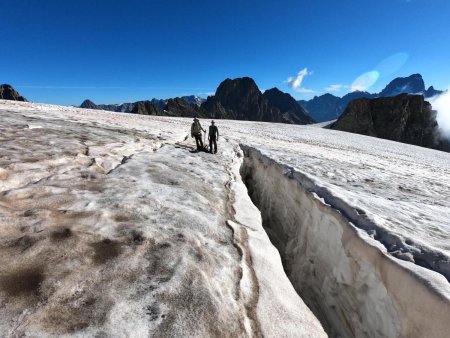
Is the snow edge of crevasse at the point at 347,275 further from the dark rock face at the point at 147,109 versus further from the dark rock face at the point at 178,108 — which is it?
the dark rock face at the point at 178,108

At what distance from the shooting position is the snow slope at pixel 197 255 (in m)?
3.16

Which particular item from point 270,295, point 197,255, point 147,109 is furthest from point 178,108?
point 270,295

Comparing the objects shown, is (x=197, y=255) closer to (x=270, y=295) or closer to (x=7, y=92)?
(x=270, y=295)

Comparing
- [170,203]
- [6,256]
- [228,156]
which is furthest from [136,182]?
[228,156]

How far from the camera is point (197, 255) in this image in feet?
14.0

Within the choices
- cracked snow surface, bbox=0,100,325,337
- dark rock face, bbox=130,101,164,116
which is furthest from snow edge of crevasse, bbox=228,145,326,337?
dark rock face, bbox=130,101,164,116

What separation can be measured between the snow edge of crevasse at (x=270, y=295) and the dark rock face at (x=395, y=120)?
111019mm

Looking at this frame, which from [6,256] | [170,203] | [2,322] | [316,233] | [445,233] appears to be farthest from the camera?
[316,233]

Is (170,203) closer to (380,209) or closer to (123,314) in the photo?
(123,314)

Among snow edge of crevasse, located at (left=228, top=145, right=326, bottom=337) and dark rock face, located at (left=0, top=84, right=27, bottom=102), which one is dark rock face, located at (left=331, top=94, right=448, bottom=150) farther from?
dark rock face, located at (left=0, top=84, right=27, bottom=102)

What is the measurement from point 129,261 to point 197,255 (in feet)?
2.88

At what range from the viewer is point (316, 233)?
661 cm

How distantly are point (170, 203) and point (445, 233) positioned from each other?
4.47 metres

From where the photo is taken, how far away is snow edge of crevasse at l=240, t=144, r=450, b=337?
3.43 meters
